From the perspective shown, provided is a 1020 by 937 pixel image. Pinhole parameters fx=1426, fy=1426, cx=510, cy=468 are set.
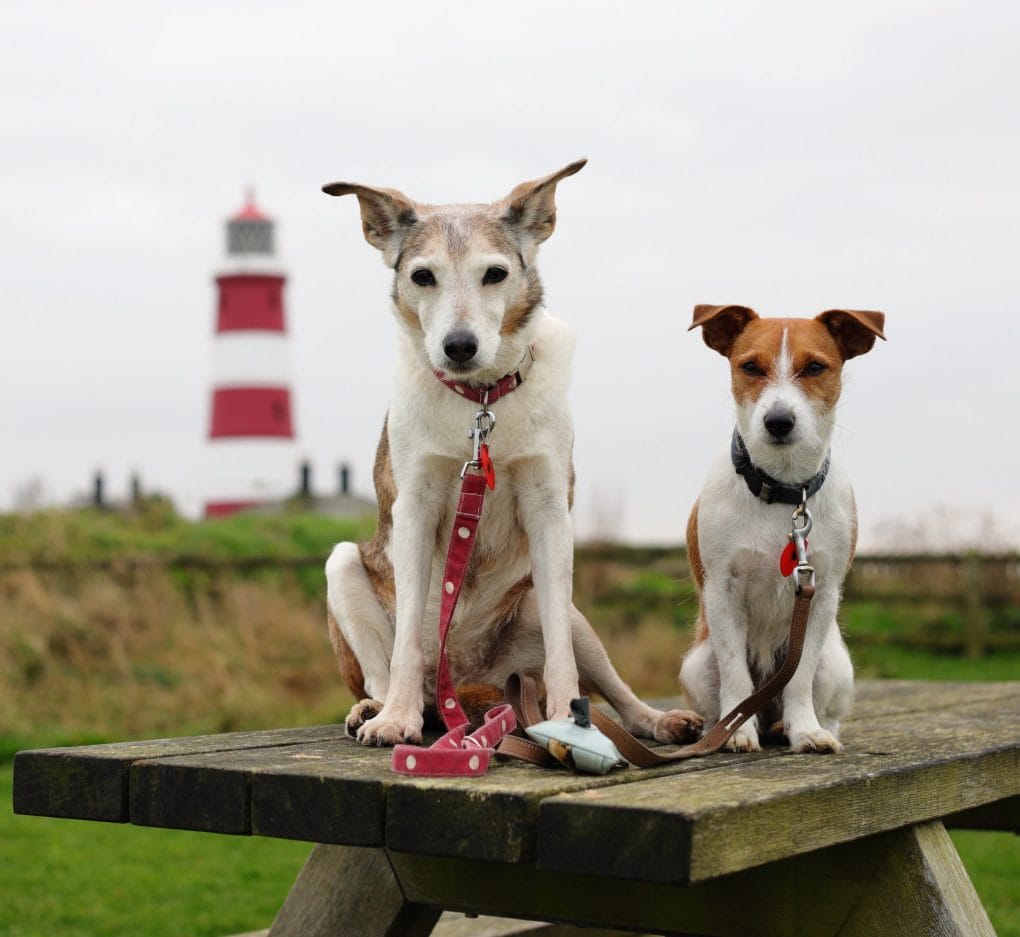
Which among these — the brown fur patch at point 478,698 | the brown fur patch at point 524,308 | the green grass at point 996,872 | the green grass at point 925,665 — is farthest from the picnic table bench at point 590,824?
the green grass at point 925,665

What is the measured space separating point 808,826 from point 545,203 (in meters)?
1.73

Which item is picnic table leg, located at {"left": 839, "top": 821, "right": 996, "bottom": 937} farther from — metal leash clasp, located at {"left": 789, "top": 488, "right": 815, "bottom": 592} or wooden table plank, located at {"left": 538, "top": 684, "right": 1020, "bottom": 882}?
metal leash clasp, located at {"left": 789, "top": 488, "right": 815, "bottom": 592}

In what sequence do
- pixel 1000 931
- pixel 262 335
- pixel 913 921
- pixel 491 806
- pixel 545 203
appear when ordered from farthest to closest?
pixel 262 335 < pixel 1000 931 < pixel 545 203 < pixel 913 921 < pixel 491 806

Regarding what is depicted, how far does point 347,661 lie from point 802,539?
4.47 ft

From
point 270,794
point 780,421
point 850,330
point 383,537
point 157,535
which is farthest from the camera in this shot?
point 157,535

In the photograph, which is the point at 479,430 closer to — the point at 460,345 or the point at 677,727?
the point at 460,345

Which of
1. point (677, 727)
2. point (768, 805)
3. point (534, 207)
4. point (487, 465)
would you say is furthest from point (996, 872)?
point (768, 805)

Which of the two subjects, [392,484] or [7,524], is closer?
[392,484]

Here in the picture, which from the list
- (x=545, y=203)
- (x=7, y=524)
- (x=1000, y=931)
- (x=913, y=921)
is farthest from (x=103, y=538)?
(x=913, y=921)

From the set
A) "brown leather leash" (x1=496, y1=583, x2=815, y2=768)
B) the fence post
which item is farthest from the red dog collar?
the fence post

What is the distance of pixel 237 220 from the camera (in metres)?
27.6

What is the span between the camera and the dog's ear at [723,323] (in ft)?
11.6

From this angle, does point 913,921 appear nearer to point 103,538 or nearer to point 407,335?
point 407,335

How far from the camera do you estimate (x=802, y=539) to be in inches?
139
